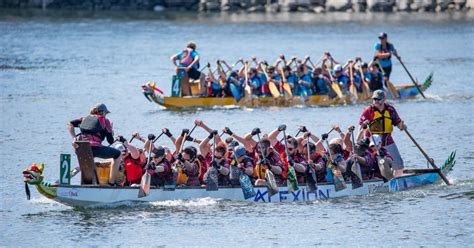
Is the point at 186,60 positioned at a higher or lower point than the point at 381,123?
higher

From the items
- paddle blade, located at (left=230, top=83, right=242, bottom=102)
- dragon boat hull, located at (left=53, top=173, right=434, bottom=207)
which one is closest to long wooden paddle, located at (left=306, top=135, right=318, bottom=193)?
dragon boat hull, located at (left=53, top=173, right=434, bottom=207)

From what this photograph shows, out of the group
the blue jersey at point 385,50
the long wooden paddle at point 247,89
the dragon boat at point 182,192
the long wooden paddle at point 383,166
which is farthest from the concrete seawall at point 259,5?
the long wooden paddle at point 383,166

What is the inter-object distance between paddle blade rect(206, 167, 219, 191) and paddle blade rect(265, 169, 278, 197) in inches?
46.0

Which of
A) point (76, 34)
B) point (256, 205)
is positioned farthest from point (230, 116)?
point (76, 34)

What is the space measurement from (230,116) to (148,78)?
50.7 feet

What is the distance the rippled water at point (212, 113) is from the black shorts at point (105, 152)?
1.23 meters

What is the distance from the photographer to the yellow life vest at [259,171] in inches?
1070

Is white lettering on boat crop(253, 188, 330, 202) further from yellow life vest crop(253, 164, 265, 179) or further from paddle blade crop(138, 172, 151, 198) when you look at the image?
paddle blade crop(138, 172, 151, 198)

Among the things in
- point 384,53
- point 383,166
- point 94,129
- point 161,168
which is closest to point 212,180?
point 161,168

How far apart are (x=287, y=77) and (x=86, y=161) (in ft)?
59.9

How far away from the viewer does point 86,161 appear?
1012 inches

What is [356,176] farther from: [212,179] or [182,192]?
[182,192]

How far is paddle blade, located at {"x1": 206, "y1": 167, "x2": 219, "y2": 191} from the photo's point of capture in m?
26.5

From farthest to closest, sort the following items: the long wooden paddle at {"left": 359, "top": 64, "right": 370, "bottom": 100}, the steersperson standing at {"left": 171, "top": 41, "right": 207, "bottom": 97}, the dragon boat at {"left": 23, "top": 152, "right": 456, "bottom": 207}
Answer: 1. the long wooden paddle at {"left": 359, "top": 64, "right": 370, "bottom": 100}
2. the steersperson standing at {"left": 171, "top": 41, "right": 207, "bottom": 97}
3. the dragon boat at {"left": 23, "top": 152, "right": 456, "bottom": 207}
